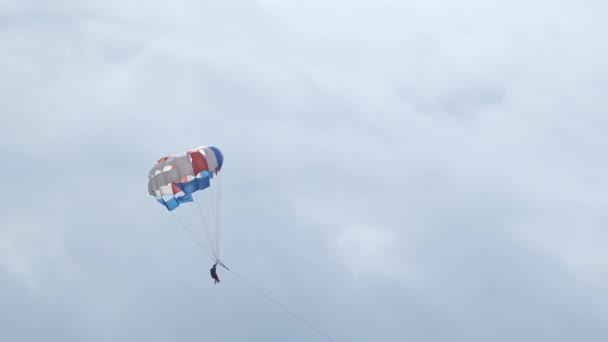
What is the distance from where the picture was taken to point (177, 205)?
78812mm

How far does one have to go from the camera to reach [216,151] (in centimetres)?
8106

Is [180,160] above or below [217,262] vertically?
above

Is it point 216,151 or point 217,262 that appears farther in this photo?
point 216,151

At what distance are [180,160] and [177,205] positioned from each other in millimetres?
3907

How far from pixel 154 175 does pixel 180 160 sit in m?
2.46

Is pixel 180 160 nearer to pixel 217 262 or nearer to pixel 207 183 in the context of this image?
pixel 207 183

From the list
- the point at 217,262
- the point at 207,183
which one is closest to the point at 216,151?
the point at 207,183

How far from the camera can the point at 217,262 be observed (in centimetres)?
7519

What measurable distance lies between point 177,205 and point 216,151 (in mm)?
5917

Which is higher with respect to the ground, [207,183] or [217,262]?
[207,183]

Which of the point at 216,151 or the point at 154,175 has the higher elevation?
the point at 216,151

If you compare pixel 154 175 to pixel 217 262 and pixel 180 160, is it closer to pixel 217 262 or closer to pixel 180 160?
pixel 180 160

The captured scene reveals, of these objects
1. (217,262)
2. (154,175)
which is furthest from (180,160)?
(217,262)

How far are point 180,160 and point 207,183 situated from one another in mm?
3165
